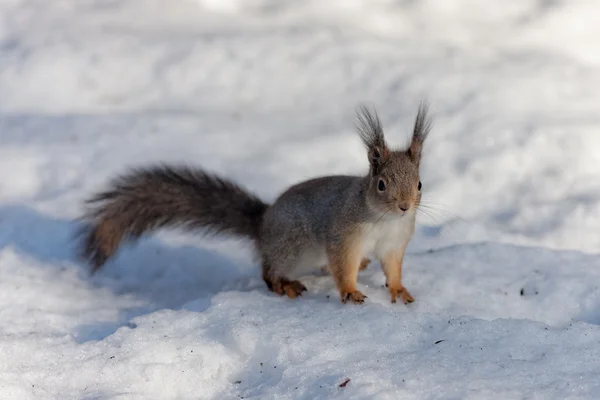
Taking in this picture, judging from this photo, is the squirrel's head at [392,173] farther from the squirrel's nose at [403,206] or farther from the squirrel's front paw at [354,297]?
the squirrel's front paw at [354,297]

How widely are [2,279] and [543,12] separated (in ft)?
14.7

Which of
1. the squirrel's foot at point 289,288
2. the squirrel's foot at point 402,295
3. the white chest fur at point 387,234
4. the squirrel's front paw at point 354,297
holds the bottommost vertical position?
the squirrel's foot at point 402,295

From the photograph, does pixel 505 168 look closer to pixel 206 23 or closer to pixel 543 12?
pixel 543 12

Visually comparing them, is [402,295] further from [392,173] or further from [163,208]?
[163,208]

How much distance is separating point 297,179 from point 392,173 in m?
1.54

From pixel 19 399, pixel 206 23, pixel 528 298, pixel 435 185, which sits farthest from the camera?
pixel 206 23

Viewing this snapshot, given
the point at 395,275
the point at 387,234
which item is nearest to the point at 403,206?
the point at 387,234

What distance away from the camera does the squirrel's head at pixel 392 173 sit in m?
3.01

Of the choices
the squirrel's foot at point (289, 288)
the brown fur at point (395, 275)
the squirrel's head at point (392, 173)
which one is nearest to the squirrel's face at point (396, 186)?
the squirrel's head at point (392, 173)

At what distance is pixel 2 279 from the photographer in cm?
349

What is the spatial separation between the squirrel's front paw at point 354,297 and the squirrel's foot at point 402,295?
0.16 metres

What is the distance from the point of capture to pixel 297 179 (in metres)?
4.54

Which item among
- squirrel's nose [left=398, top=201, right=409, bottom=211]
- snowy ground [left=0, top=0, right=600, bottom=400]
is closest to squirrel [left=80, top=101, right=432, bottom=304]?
squirrel's nose [left=398, top=201, right=409, bottom=211]

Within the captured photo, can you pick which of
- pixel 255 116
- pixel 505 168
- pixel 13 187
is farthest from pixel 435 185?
pixel 13 187
